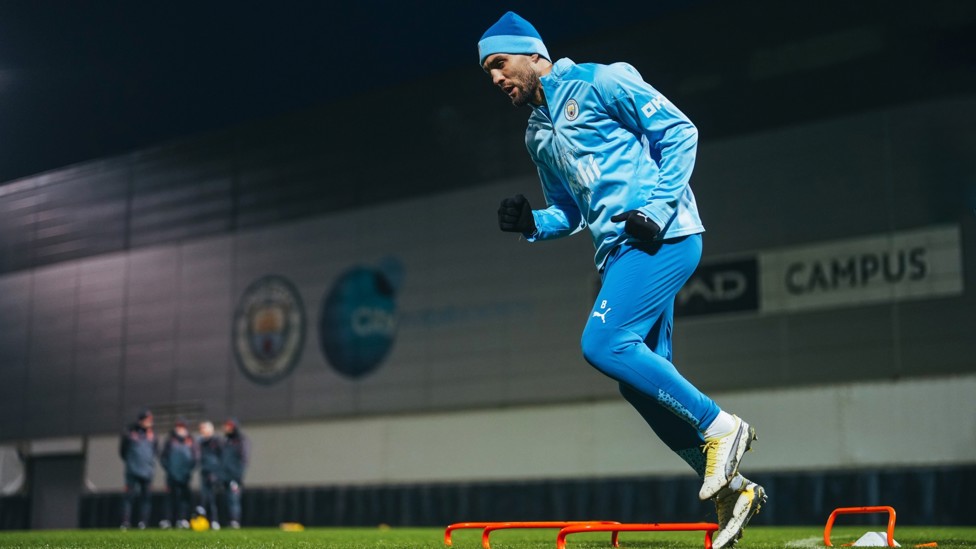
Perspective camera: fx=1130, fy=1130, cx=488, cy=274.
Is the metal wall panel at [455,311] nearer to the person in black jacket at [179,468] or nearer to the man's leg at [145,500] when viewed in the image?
the person in black jacket at [179,468]

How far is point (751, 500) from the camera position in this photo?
13.1 feet

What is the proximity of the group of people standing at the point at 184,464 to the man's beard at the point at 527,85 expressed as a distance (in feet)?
39.2

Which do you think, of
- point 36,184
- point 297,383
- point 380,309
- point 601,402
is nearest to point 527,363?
point 601,402

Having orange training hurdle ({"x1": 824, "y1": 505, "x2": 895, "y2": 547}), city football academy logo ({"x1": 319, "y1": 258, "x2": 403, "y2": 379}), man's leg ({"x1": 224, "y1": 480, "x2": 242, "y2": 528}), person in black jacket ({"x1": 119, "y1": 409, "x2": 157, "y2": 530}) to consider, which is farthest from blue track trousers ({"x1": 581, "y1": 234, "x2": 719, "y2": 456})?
city football academy logo ({"x1": 319, "y1": 258, "x2": 403, "y2": 379})

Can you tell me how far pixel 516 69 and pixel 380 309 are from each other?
51.5 feet

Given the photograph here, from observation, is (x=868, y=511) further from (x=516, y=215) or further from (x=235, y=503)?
(x=235, y=503)

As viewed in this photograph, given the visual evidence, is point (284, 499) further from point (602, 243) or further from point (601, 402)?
point (602, 243)

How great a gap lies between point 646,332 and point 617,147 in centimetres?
71

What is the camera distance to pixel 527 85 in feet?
14.6

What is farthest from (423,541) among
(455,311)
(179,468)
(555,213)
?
(455,311)

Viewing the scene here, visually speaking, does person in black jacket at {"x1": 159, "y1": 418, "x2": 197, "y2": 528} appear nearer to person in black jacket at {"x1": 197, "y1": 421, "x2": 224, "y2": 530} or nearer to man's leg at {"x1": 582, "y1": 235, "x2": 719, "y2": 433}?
person in black jacket at {"x1": 197, "y1": 421, "x2": 224, "y2": 530}

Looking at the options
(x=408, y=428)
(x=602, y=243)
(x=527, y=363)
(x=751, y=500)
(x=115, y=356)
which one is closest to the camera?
(x=751, y=500)

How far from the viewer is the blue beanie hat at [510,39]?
14.4 feet

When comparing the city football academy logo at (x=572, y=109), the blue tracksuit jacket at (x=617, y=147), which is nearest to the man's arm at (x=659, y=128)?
the blue tracksuit jacket at (x=617, y=147)
